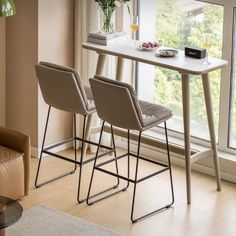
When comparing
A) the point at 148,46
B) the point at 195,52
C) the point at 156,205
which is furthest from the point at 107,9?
the point at 156,205

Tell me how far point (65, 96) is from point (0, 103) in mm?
1233

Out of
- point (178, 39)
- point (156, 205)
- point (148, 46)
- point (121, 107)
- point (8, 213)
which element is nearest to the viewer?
point (8, 213)

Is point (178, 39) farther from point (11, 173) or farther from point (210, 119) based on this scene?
point (11, 173)

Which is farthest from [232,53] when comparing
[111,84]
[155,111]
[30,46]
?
[30,46]

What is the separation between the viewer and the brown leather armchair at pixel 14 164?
576 cm

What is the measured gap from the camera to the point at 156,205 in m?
6.00

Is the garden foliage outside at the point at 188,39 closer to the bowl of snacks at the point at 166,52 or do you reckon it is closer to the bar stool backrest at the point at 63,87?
the bowl of snacks at the point at 166,52

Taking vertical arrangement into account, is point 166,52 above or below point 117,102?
above

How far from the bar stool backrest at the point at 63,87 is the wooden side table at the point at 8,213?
1162 millimetres

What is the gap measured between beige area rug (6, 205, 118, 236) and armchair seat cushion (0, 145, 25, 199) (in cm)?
18

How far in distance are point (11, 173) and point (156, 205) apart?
111 cm

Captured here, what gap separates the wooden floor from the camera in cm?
564

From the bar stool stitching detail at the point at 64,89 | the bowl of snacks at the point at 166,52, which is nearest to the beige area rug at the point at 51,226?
the bar stool stitching detail at the point at 64,89

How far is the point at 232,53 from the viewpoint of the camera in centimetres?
633
